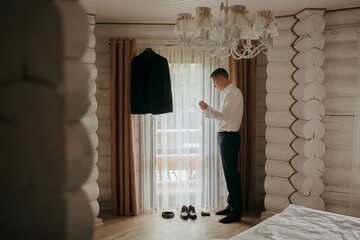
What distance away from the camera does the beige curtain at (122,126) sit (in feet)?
14.8

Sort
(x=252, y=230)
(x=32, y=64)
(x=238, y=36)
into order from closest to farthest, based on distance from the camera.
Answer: (x=32, y=64) → (x=252, y=230) → (x=238, y=36)

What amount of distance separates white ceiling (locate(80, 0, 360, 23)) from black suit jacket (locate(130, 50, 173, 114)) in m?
0.57

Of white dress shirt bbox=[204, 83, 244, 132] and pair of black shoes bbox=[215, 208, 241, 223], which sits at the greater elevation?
white dress shirt bbox=[204, 83, 244, 132]

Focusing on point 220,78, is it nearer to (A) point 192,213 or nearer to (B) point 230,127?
(B) point 230,127

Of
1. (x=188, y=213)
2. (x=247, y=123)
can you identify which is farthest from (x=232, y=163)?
(x=188, y=213)

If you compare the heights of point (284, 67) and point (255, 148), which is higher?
point (284, 67)

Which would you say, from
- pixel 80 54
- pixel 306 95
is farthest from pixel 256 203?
pixel 80 54

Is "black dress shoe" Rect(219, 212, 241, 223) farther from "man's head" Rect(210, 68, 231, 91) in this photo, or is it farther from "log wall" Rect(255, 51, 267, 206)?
"man's head" Rect(210, 68, 231, 91)

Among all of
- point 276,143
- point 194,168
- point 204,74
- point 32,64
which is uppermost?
point 204,74

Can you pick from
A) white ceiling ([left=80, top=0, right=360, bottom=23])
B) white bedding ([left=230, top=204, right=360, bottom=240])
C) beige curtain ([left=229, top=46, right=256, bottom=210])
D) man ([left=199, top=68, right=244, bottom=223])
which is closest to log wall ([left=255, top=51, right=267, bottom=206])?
beige curtain ([left=229, top=46, right=256, bottom=210])

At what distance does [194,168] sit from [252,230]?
2.53m

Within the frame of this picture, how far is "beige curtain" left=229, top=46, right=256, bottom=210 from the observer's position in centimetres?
468

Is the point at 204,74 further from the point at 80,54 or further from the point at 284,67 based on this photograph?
the point at 80,54

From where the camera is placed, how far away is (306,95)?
394 cm
